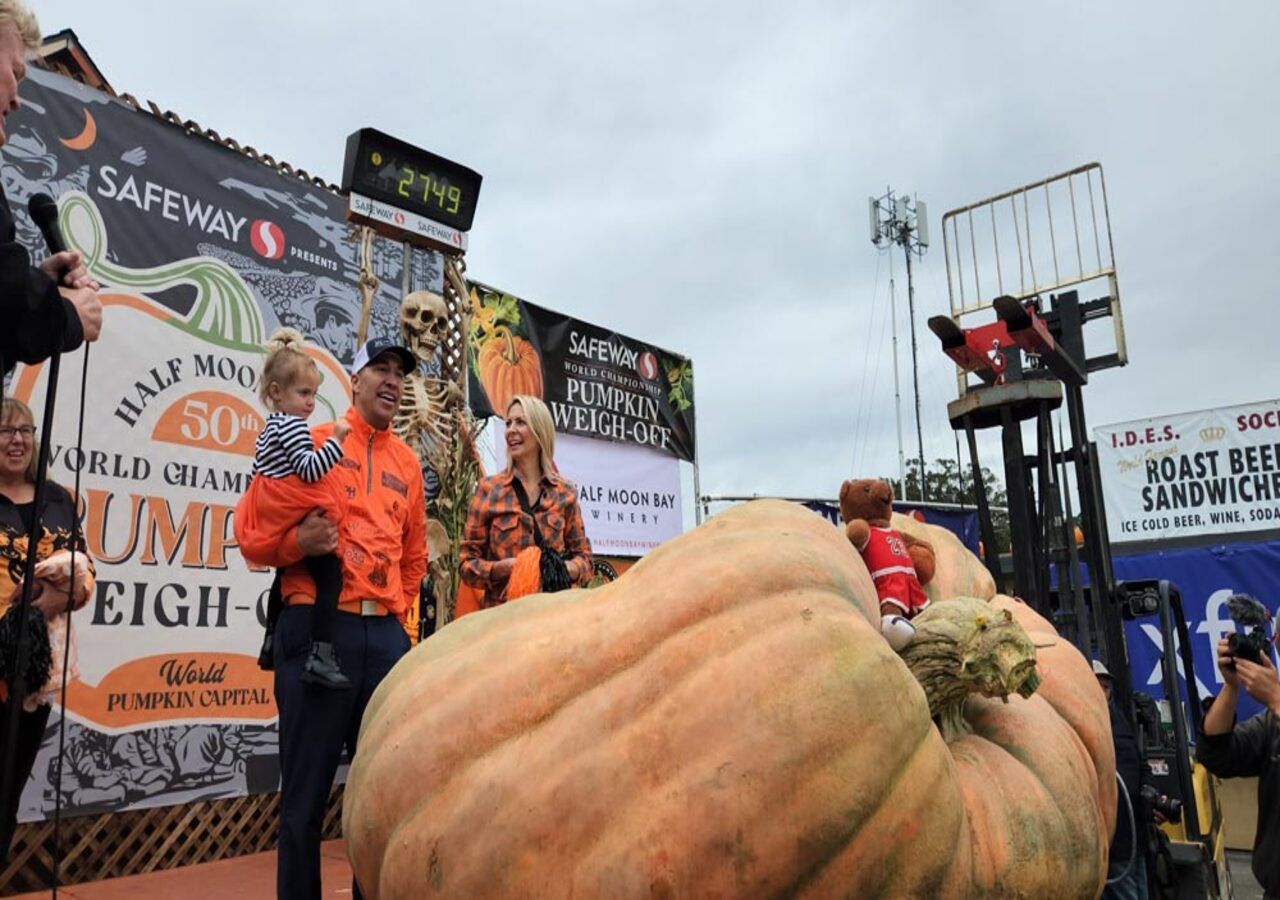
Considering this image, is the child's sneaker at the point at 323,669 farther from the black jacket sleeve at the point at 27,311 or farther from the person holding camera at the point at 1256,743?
the person holding camera at the point at 1256,743

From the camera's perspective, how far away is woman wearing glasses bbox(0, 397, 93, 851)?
2.85 metres

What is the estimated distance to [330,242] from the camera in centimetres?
521

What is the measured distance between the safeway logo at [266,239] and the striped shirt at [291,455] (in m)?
2.92

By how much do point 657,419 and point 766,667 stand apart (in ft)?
24.1

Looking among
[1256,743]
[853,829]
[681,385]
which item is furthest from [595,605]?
[681,385]

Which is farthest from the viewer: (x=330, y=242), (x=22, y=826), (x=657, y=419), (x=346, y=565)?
(x=657, y=419)

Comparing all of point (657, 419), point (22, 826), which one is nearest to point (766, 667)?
point (22, 826)

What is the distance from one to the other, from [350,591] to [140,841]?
2481mm

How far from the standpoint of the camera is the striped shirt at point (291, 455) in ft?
7.45

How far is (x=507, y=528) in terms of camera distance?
289 centimetres

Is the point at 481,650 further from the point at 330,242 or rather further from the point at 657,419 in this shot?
the point at 657,419

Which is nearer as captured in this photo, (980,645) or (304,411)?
(980,645)

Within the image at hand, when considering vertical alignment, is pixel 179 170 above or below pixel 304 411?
above

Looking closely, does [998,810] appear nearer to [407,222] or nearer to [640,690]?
[640,690]
